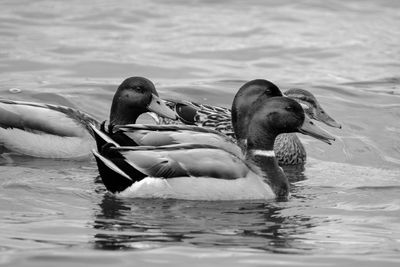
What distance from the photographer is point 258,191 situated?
35.1 feet

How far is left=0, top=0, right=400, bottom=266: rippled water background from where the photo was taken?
9000mm

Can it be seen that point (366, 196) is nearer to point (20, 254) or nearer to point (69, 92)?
point (20, 254)

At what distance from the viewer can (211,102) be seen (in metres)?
16.2

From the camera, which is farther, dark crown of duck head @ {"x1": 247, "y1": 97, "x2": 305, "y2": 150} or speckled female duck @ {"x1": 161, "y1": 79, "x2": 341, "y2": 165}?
speckled female duck @ {"x1": 161, "y1": 79, "x2": 341, "y2": 165}

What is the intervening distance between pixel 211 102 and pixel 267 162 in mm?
5186

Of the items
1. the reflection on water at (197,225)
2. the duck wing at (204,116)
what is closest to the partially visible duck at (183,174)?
the reflection on water at (197,225)

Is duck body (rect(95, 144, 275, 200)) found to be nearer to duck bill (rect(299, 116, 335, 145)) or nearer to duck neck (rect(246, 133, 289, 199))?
duck neck (rect(246, 133, 289, 199))

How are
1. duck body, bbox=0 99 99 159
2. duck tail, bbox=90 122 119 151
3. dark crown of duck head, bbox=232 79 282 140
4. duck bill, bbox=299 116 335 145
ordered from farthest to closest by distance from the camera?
duck body, bbox=0 99 99 159, dark crown of duck head, bbox=232 79 282 140, duck bill, bbox=299 116 335 145, duck tail, bbox=90 122 119 151

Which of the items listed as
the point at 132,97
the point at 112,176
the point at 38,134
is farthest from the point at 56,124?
the point at 112,176

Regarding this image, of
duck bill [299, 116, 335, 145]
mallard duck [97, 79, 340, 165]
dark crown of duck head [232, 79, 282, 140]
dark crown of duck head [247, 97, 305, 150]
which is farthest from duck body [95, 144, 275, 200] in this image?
dark crown of duck head [232, 79, 282, 140]

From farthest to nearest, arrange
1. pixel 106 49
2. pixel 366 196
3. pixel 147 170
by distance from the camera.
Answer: pixel 106 49 < pixel 366 196 < pixel 147 170

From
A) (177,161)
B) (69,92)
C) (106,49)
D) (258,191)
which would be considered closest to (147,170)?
(177,161)

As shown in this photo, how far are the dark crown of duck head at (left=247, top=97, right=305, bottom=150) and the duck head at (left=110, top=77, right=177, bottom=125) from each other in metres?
1.76

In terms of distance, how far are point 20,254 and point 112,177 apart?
81.5 inches
